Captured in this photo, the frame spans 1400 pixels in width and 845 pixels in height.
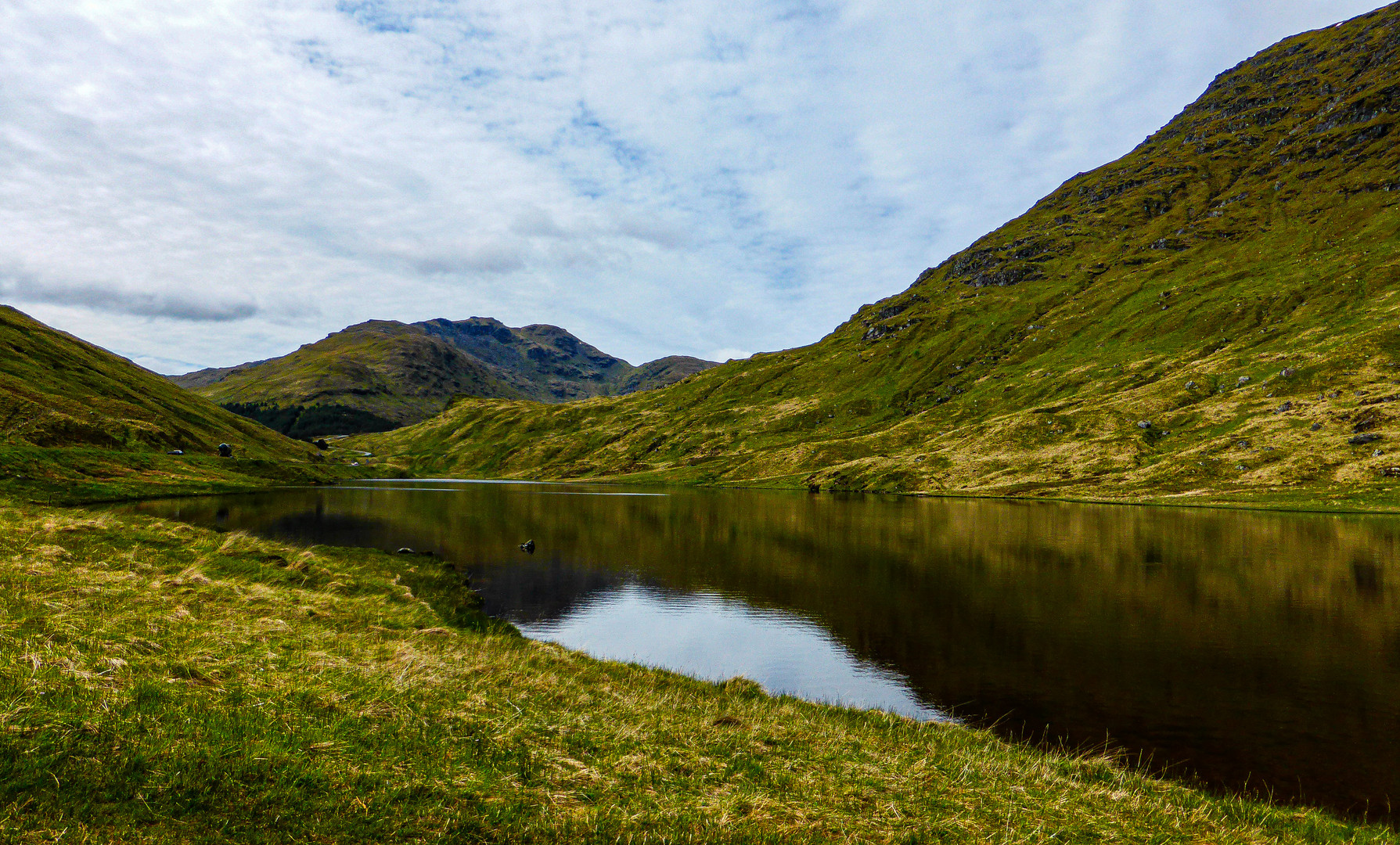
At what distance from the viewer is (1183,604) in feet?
147

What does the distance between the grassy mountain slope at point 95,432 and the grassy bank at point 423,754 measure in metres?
69.8

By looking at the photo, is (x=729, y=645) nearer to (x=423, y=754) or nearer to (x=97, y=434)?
(x=423, y=754)

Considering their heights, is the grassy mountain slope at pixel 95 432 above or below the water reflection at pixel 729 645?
above

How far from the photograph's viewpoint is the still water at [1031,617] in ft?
84.0

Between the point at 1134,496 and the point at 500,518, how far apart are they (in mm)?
127732

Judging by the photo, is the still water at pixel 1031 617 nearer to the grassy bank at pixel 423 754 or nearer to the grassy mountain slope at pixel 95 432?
the grassy bank at pixel 423 754

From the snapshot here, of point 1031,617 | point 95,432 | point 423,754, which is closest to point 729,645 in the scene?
point 1031,617

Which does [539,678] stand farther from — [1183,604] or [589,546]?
[589,546]

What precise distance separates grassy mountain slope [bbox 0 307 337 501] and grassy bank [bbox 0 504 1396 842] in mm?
69778

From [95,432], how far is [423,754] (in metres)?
157

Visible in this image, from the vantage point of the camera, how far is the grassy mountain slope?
81.0 m

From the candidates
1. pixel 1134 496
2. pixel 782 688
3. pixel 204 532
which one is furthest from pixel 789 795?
pixel 1134 496

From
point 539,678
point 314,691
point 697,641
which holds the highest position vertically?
point 314,691

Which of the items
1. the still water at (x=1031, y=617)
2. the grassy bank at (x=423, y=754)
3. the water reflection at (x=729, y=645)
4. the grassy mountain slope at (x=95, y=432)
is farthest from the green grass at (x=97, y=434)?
the grassy bank at (x=423, y=754)
